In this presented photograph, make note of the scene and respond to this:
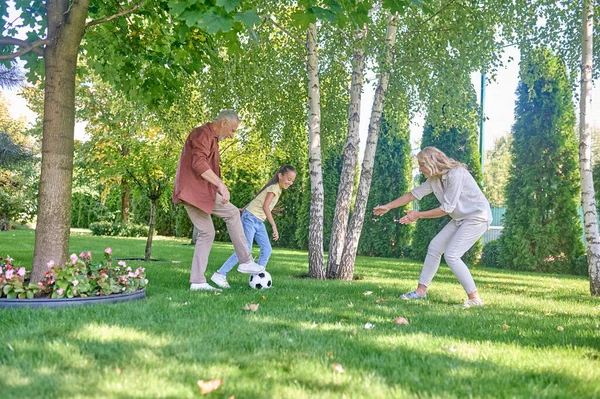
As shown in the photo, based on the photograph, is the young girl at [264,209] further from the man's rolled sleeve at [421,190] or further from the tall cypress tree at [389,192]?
the tall cypress tree at [389,192]

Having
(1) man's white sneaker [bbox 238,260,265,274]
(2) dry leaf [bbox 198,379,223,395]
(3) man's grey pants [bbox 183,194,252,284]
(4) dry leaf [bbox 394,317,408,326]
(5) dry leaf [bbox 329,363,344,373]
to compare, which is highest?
(3) man's grey pants [bbox 183,194,252,284]

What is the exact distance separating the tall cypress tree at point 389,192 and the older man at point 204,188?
11.6 meters

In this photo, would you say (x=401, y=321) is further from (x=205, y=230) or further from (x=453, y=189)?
(x=205, y=230)

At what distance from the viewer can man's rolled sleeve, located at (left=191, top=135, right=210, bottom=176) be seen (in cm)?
538

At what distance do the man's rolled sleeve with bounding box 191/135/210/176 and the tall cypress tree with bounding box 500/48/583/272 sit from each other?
1118 cm

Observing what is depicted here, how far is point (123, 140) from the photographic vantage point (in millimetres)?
10734

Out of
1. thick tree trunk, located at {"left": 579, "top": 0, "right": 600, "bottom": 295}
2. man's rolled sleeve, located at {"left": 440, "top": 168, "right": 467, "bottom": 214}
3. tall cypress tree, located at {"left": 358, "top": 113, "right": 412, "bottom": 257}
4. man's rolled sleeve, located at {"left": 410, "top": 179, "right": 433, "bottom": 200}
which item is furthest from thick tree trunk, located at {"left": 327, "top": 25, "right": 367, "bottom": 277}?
tall cypress tree, located at {"left": 358, "top": 113, "right": 412, "bottom": 257}

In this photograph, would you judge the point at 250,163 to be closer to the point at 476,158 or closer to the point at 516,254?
the point at 476,158

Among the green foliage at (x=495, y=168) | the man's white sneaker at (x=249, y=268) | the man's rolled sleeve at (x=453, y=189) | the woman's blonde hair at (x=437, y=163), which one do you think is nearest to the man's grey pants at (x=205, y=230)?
the man's white sneaker at (x=249, y=268)

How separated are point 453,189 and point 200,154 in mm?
2728

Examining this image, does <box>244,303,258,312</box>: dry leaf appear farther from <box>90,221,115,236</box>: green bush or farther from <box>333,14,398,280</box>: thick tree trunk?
<box>90,221,115,236</box>: green bush

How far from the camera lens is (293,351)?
301cm

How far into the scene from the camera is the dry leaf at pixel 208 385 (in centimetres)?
227

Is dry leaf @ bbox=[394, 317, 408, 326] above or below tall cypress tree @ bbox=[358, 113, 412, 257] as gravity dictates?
below
